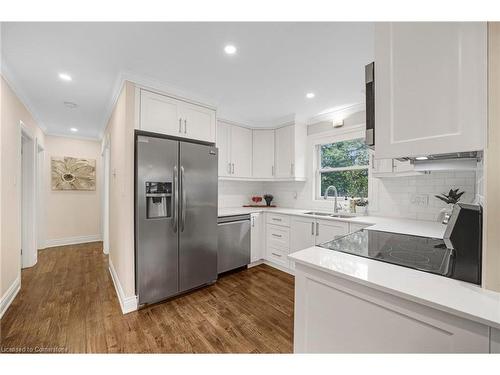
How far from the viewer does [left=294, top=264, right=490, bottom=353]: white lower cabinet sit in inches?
26.8

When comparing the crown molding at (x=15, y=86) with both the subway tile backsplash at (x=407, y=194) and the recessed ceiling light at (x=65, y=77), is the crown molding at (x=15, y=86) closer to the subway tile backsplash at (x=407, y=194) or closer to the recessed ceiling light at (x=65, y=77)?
the recessed ceiling light at (x=65, y=77)

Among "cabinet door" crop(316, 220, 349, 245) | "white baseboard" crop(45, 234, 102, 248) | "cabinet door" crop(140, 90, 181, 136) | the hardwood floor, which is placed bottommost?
the hardwood floor

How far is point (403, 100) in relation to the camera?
2.97ft

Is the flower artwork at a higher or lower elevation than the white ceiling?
lower

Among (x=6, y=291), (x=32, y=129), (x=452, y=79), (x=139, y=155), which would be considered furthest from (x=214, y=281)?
(x=32, y=129)

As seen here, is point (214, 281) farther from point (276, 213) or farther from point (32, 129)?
point (32, 129)

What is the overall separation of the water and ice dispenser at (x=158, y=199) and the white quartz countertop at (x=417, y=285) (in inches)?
65.6

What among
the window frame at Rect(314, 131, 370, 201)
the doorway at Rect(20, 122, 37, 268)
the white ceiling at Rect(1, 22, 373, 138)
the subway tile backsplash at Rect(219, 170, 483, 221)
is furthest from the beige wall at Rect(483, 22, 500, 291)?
the doorway at Rect(20, 122, 37, 268)

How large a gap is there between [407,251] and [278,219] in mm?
2122

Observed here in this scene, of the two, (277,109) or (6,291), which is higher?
(277,109)

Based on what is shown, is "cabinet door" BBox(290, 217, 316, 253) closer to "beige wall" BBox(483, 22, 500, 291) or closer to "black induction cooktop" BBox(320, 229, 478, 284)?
"black induction cooktop" BBox(320, 229, 478, 284)

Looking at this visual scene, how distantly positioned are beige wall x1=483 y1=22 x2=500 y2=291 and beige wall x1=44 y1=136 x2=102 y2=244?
5.99 metres

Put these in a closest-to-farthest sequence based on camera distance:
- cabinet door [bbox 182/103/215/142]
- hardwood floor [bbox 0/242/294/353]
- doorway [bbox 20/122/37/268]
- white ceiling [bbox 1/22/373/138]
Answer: white ceiling [bbox 1/22/373/138], hardwood floor [bbox 0/242/294/353], cabinet door [bbox 182/103/215/142], doorway [bbox 20/122/37/268]
